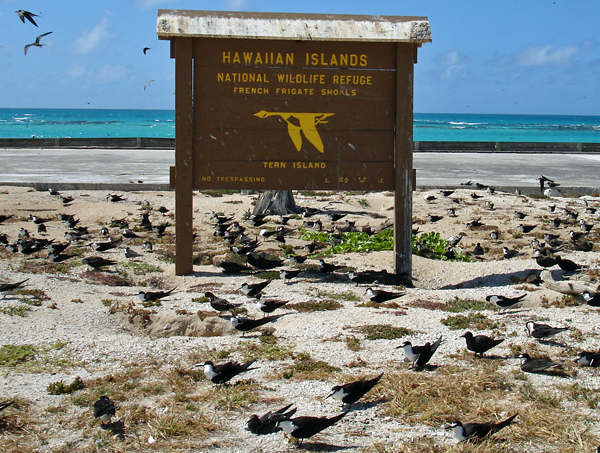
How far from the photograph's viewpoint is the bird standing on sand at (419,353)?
258 inches

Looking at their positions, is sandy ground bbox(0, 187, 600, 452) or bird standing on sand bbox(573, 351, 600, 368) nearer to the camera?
sandy ground bbox(0, 187, 600, 452)

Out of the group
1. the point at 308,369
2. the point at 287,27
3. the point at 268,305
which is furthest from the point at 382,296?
the point at 287,27

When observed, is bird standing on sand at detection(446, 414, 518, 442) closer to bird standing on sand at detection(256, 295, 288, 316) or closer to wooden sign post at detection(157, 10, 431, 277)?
bird standing on sand at detection(256, 295, 288, 316)

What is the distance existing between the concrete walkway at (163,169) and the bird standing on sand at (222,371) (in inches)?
582

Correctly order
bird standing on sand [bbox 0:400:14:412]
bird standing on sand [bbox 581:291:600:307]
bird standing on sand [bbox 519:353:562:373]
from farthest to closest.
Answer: bird standing on sand [bbox 581:291:600:307]
bird standing on sand [bbox 519:353:562:373]
bird standing on sand [bbox 0:400:14:412]

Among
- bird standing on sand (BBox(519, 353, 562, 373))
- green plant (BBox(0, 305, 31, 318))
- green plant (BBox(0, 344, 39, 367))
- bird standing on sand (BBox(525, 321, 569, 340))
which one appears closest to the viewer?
bird standing on sand (BBox(519, 353, 562, 373))

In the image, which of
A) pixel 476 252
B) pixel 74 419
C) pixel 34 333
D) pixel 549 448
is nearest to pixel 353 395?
pixel 549 448

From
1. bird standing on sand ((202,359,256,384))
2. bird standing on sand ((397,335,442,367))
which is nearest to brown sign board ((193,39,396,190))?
bird standing on sand ((397,335,442,367))

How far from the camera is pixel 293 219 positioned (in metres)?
15.9

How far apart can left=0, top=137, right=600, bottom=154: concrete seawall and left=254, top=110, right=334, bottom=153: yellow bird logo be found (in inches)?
1287

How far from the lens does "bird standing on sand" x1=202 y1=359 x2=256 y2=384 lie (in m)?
6.11

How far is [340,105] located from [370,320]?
408cm

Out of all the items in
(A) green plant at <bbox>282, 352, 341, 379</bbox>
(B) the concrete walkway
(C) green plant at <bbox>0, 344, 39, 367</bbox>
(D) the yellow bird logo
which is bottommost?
Result: (A) green plant at <bbox>282, 352, 341, 379</bbox>

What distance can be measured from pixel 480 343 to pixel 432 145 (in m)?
38.0
